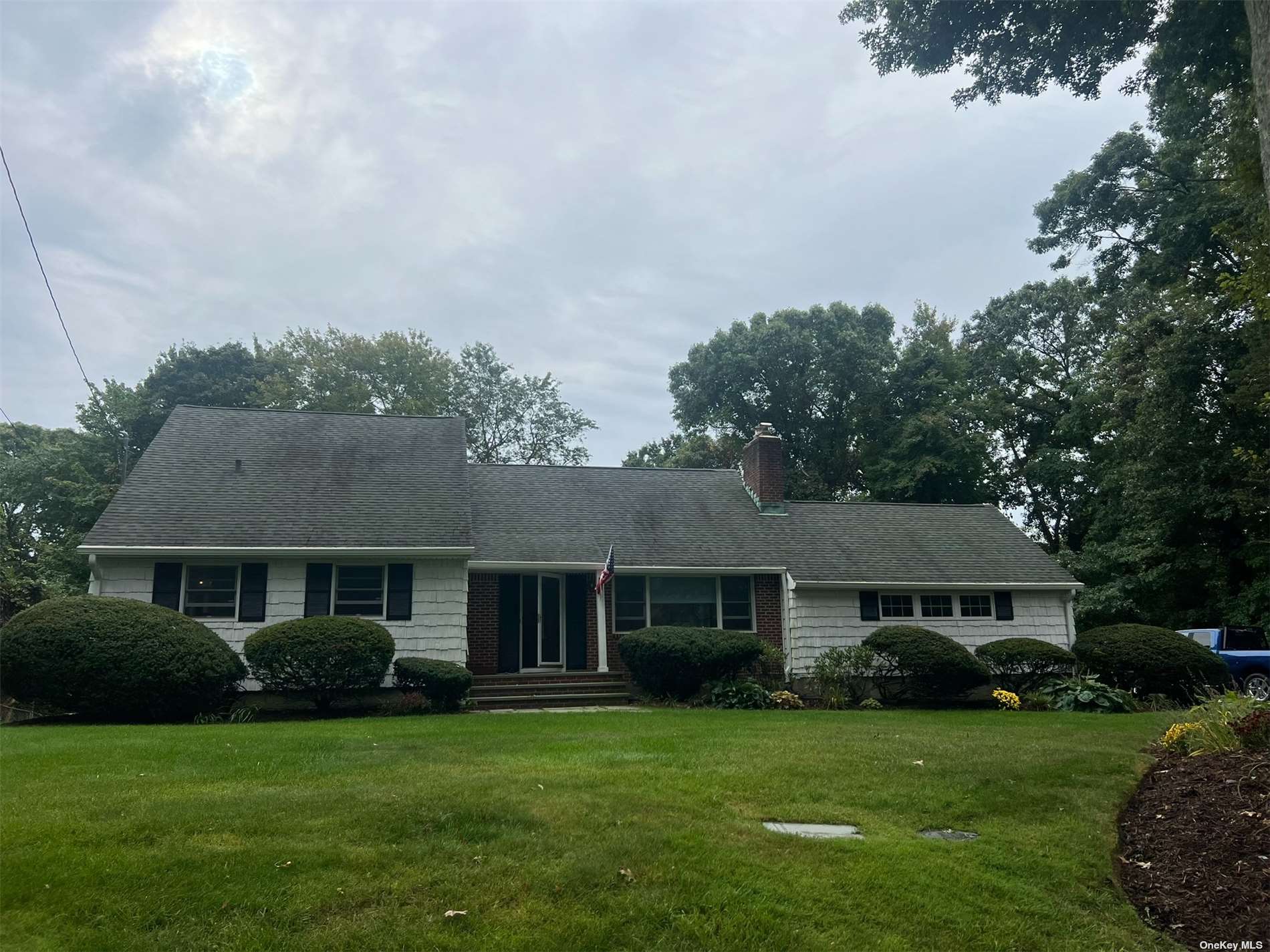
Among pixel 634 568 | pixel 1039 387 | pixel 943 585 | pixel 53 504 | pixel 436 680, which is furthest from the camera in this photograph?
pixel 1039 387

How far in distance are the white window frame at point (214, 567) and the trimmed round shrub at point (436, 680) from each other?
3.27m

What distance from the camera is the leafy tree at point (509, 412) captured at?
1682 inches

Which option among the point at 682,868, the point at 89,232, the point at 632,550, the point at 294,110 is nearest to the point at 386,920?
the point at 682,868

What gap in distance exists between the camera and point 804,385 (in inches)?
1513

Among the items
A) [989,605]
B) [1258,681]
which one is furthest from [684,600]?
[1258,681]

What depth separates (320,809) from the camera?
595 centimetres

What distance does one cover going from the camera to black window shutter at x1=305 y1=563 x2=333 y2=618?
1652 centimetres

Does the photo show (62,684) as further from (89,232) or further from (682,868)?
(682,868)

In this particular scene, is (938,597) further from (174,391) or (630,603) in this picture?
(174,391)

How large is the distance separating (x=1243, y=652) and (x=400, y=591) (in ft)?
62.1

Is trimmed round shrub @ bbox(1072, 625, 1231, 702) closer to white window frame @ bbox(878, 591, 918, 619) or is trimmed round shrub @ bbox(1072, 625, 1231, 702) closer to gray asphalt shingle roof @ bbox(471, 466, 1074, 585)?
gray asphalt shingle roof @ bbox(471, 466, 1074, 585)

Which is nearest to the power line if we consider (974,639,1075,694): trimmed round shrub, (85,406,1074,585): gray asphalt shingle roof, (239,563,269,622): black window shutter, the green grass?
(85,406,1074,585): gray asphalt shingle roof

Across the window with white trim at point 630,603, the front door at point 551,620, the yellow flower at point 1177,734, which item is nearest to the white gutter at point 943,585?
the window with white trim at point 630,603

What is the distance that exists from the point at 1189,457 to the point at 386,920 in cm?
2600
